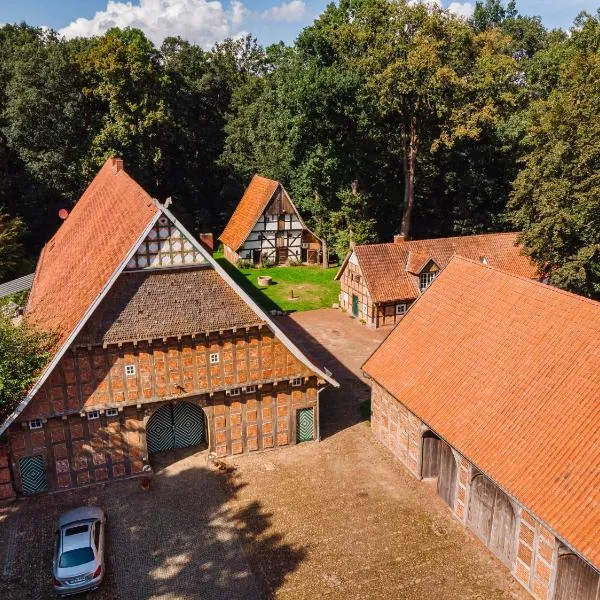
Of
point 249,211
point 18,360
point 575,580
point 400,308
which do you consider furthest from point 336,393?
point 249,211

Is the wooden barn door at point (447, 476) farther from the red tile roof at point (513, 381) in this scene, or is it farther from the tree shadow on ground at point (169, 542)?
the tree shadow on ground at point (169, 542)

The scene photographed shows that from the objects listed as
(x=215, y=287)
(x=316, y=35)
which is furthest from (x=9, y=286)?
(x=316, y=35)

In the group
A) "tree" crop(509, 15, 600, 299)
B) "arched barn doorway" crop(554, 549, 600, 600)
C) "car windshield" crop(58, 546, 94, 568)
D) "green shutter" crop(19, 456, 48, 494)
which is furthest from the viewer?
"tree" crop(509, 15, 600, 299)

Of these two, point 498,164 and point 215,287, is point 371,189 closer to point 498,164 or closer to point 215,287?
point 498,164

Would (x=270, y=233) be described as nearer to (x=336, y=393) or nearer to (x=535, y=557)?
(x=336, y=393)

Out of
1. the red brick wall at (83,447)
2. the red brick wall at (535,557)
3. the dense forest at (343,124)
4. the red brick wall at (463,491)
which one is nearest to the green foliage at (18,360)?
the red brick wall at (83,447)

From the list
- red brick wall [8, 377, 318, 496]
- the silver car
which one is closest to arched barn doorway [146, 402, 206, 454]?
red brick wall [8, 377, 318, 496]

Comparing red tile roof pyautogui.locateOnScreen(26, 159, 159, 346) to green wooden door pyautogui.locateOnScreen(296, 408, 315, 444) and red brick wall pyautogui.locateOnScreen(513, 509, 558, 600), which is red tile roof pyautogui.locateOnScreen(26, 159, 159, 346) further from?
red brick wall pyautogui.locateOnScreen(513, 509, 558, 600)
